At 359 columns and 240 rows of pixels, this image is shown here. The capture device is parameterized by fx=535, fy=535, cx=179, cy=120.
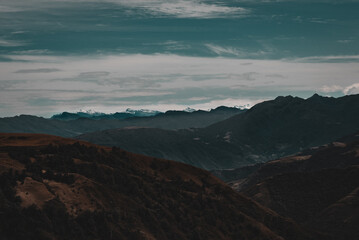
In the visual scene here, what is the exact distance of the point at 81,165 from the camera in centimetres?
16562

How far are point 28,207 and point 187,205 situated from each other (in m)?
72.3

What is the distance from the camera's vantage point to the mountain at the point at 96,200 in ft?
404

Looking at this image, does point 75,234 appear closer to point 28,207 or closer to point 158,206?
point 28,207

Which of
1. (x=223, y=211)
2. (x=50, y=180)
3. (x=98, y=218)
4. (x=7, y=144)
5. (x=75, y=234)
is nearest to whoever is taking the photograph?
(x=75, y=234)

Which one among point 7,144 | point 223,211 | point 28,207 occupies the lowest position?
point 223,211

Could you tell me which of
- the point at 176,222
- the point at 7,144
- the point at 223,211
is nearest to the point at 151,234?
the point at 176,222

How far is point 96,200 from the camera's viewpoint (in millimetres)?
143625

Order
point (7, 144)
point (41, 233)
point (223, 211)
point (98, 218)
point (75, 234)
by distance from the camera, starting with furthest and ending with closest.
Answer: point (223, 211) < point (7, 144) < point (98, 218) < point (75, 234) < point (41, 233)

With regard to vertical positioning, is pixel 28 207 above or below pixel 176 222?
above

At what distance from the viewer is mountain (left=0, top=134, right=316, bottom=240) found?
4850 inches

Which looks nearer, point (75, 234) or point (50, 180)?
point (75, 234)

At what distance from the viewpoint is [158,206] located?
548ft

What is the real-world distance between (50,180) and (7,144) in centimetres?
4067

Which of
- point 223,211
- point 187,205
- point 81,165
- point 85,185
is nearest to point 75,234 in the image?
point 85,185
